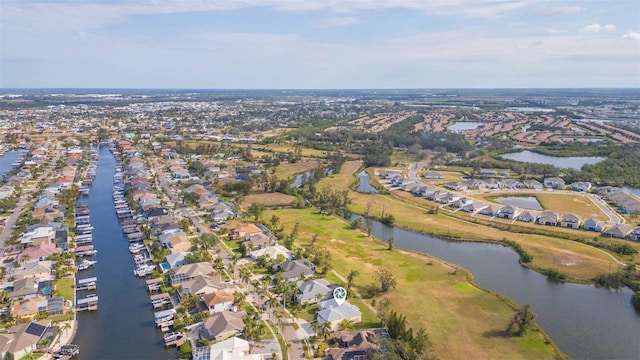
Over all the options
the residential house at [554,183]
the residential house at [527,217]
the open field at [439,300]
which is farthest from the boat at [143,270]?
the residential house at [554,183]

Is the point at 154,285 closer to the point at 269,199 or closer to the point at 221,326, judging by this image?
the point at 221,326

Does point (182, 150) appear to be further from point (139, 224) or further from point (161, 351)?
point (161, 351)

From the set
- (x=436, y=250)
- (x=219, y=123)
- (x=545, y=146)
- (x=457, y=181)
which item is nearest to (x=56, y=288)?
(x=436, y=250)

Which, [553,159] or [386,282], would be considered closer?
[386,282]

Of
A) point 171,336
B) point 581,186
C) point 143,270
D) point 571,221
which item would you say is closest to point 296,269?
point 171,336

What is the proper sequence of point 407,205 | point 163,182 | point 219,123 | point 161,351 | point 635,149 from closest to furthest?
point 161,351 < point 407,205 < point 163,182 < point 635,149 < point 219,123

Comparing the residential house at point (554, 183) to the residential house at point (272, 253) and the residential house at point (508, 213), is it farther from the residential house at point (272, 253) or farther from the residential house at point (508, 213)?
the residential house at point (272, 253)
